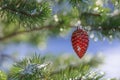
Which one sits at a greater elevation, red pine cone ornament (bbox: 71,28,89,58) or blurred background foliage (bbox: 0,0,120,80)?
blurred background foliage (bbox: 0,0,120,80)

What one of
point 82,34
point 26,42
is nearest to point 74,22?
point 82,34

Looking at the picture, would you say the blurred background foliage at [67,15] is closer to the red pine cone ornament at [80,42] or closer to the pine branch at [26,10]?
the pine branch at [26,10]

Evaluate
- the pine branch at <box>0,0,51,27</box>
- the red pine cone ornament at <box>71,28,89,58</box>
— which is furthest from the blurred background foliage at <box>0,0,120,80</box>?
the red pine cone ornament at <box>71,28,89,58</box>

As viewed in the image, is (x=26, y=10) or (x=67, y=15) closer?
(x=26, y=10)

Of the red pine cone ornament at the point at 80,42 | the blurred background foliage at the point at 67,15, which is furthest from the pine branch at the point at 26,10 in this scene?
the red pine cone ornament at the point at 80,42

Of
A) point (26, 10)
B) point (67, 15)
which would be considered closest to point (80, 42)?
point (26, 10)

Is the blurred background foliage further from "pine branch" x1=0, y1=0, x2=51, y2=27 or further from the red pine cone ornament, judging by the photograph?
the red pine cone ornament

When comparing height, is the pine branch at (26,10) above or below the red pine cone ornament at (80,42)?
above

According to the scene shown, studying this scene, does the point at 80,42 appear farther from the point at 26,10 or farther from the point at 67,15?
the point at 67,15

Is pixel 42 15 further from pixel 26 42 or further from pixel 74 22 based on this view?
pixel 26 42
